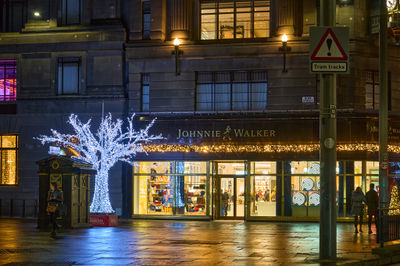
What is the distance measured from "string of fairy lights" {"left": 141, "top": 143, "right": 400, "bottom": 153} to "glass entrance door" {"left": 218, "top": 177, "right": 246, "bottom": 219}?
168cm

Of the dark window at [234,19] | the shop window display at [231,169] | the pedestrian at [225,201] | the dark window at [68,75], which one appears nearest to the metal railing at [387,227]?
the shop window display at [231,169]

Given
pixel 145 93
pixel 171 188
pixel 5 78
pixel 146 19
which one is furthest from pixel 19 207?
pixel 146 19

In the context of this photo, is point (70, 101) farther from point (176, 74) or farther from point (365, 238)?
point (365, 238)

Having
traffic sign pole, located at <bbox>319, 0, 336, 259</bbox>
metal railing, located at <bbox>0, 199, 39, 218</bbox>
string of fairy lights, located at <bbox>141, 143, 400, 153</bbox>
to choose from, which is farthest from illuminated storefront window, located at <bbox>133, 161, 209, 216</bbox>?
traffic sign pole, located at <bbox>319, 0, 336, 259</bbox>

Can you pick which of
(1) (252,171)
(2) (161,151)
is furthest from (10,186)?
(1) (252,171)

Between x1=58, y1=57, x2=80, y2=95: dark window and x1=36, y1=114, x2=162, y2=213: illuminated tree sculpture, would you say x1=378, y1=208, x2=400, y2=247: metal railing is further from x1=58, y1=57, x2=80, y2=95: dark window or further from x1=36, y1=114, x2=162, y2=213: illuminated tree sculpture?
x1=58, y1=57, x2=80, y2=95: dark window

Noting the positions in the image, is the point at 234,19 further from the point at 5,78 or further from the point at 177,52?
the point at 5,78

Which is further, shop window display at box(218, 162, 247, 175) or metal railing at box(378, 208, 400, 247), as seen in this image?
shop window display at box(218, 162, 247, 175)

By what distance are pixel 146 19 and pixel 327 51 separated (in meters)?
19.1

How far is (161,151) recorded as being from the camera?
32000 millimetres

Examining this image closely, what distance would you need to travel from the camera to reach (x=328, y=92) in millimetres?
15344

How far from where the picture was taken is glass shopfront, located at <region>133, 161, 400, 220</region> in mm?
30531

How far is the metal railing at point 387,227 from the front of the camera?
678 inches

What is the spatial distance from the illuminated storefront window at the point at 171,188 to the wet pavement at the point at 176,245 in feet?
11.0
